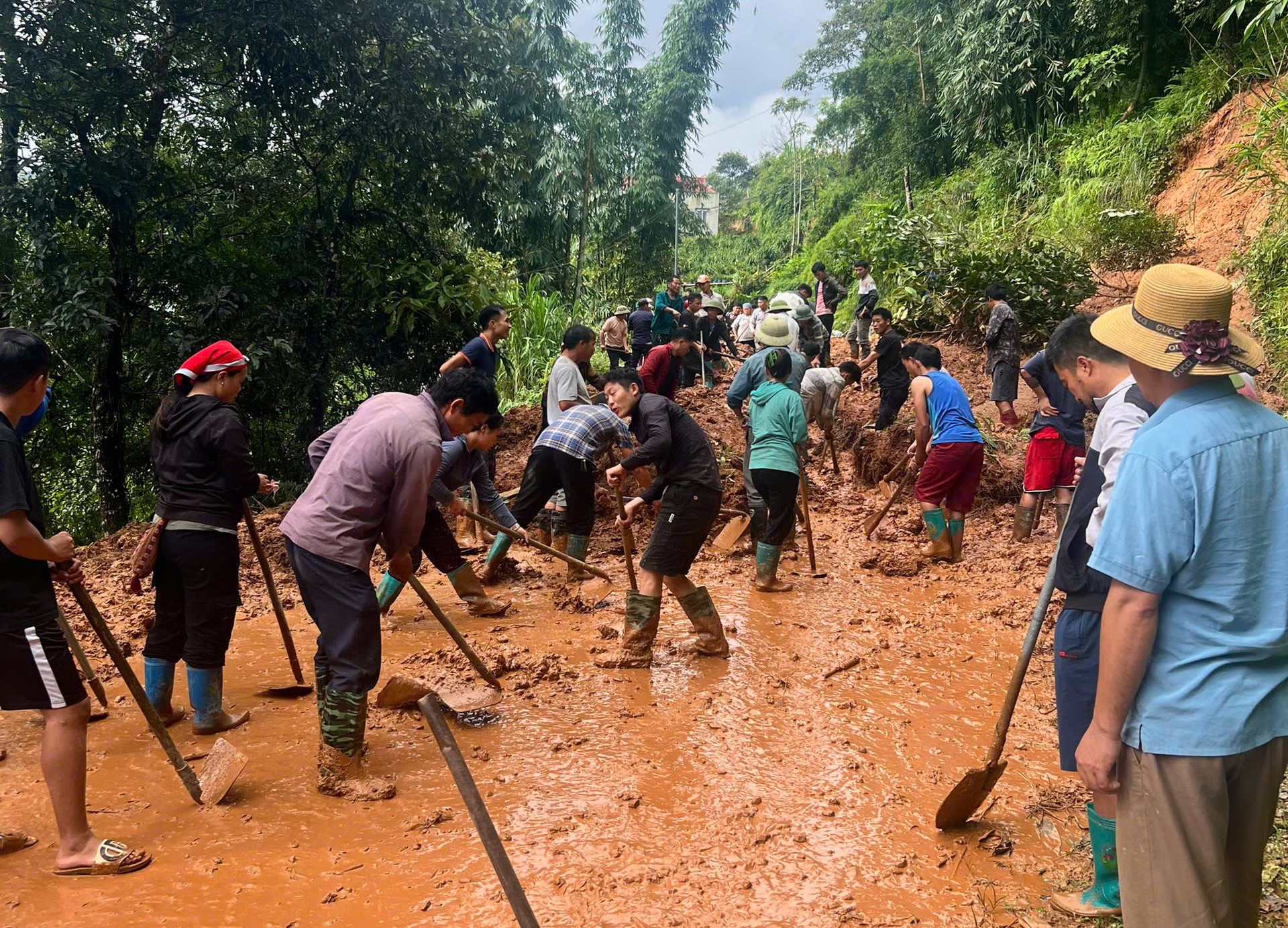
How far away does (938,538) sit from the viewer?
743cm

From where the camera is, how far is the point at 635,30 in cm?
2281

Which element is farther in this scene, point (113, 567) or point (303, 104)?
point (303, 104)

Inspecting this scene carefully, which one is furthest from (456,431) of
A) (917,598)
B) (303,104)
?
(303,104)

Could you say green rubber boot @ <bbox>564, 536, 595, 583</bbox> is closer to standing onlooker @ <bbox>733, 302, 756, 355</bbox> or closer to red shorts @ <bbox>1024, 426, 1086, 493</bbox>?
red shorts @ <bbox>1024, 426, 1086, 493</bbox>

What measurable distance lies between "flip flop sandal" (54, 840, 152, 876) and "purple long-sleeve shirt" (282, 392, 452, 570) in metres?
1.24

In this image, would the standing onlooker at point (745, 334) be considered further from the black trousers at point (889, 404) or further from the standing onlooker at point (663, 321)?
the black trousers at point (889, 404)

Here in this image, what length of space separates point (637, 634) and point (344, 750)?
1984mm

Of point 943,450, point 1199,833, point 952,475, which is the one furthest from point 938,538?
point 1199,833

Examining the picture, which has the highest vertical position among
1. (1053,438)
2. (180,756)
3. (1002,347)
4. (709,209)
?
(709,209)

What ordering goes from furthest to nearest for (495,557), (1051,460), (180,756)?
(1051,460)
(495,557)
(180,756)

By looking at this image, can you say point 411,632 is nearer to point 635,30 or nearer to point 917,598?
point 917,598

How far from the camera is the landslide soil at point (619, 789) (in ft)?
9.53

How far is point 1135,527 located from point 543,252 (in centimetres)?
1987

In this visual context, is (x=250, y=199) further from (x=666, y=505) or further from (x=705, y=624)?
(x=705, y=624)
